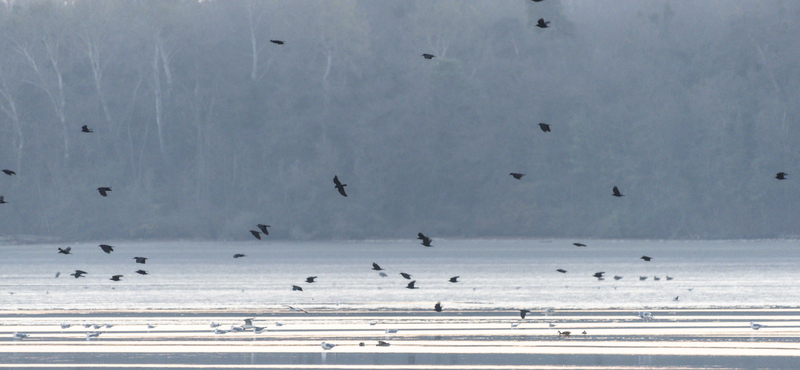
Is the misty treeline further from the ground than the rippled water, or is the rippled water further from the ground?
the misty treeline

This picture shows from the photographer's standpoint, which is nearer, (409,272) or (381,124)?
(409,272)

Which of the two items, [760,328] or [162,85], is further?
[162,85]

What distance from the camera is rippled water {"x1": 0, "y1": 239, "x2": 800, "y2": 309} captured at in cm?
3409

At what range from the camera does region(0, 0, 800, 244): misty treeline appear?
87250mm

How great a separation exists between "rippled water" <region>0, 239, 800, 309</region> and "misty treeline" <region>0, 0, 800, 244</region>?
273cm

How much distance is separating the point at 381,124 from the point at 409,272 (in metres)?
38.0

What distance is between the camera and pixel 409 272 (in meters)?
53.1

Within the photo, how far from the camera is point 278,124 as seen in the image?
298ft

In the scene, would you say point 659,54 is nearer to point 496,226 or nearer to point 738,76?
point 738,76

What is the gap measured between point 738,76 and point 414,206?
25.8 m

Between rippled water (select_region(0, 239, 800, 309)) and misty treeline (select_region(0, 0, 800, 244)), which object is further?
misty treeline (select_region(0, 0, 800, 244))

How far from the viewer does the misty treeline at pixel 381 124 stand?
8725cm

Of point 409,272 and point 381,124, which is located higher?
point 381,124

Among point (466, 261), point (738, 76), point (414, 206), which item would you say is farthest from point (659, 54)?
point (466, 261)
